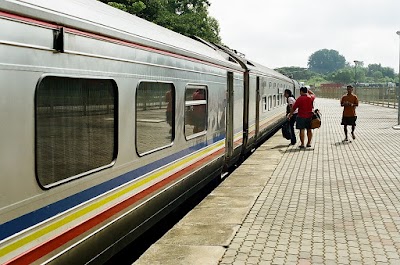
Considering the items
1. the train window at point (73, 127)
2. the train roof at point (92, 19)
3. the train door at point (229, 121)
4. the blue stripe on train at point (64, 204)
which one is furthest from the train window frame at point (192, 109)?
the train window at point (73, 127)

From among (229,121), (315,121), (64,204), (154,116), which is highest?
(154,116)

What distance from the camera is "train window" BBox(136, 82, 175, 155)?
529 centimetres

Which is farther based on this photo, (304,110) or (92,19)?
(304,110)

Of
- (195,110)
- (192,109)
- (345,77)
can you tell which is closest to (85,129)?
→ (192,109)

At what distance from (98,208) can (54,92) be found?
1.16 m

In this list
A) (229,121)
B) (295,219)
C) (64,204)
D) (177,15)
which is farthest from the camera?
(177,15)

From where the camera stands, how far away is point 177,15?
4728 centimetres

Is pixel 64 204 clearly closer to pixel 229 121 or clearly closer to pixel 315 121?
pixel 229 121

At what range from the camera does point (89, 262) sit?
4293 mm

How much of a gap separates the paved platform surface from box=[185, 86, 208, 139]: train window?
1129 millimetres

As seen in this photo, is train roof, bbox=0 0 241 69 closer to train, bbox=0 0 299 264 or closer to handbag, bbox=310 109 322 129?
train, bbox=0 0 299 264

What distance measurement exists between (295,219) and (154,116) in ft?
8.00

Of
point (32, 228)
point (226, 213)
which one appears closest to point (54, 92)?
point (32, 228)

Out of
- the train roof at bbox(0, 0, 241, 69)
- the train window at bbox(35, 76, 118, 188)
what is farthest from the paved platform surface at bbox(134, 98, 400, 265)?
the train roof at bbox(0, 0, 241, 69)
